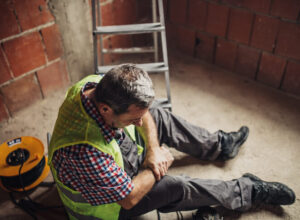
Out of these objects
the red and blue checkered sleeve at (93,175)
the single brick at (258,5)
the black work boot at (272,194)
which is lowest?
the black work boot at (272,194)

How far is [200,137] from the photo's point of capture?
187 centimetres

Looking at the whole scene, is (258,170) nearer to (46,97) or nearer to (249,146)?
(249,146)

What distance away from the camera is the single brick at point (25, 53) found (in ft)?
7.25

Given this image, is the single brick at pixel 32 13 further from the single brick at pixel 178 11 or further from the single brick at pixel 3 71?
the single brick at pixel 178 11

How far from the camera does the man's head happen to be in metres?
1.07

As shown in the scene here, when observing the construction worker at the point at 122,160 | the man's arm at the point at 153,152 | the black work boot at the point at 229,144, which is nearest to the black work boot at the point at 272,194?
the construction worker at the point at 122,160

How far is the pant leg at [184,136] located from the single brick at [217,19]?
1.32 m

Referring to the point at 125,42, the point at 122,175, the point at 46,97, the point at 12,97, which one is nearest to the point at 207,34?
the point at 125,42

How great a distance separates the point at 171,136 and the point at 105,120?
0.71 meters

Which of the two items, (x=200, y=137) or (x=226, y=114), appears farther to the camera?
(x=226, y=114)

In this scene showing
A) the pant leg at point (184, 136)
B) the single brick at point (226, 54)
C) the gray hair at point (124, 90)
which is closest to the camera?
the gray hair at point (124, 90)

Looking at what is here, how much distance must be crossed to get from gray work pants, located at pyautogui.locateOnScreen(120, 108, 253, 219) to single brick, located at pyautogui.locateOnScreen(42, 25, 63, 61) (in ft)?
4.11

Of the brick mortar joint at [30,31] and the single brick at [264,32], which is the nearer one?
the brick mortar joint at [30,31]

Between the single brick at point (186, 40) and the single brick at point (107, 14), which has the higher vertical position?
the single brick at point (107, 14)
